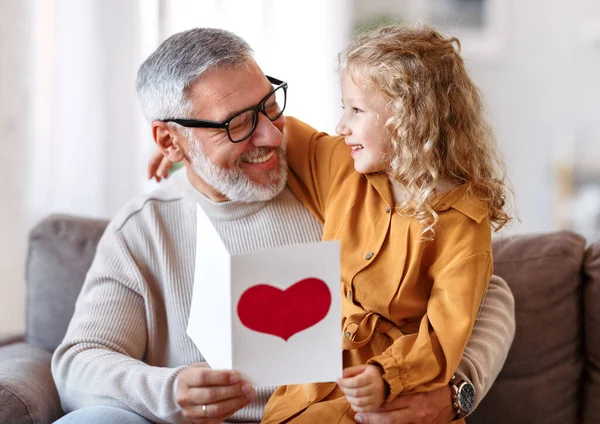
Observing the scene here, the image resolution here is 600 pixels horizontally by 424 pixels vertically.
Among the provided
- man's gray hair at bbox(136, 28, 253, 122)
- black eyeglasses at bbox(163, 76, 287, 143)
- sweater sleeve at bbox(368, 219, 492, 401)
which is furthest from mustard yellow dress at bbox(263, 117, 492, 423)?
man's gray hair at bbox(136, 28, 253, 122)

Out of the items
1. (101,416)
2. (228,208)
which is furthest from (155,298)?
(101,416)

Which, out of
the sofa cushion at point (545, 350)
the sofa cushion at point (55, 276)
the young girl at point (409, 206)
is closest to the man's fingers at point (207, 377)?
the young girl at point (409, 206)

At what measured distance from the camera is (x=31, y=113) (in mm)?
2771

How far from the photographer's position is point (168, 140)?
1.85m

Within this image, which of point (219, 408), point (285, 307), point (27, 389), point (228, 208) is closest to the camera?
point (285, 307)

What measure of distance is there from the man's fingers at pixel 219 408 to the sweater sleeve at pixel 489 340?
0.44m

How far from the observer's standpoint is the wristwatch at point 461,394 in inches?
58.6

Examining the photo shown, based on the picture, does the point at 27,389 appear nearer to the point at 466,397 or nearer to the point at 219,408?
the point at 219,408

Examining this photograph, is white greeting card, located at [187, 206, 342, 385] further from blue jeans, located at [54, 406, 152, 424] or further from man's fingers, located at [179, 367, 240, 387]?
blue jeans, located at [54, 406, 152, 424]

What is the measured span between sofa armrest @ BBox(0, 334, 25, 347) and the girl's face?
1174 millimetres

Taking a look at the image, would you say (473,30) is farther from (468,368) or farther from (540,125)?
(468,368)

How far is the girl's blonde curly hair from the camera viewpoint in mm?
1521

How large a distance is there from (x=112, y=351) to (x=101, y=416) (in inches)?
8.2

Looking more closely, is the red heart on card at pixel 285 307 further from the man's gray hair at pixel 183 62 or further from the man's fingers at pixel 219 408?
the man's gray hair at pixel 183 62
